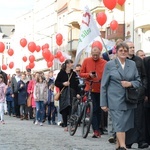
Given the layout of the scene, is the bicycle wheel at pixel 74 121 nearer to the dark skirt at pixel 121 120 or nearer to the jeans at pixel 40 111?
the dark skirt at pixel 121 120

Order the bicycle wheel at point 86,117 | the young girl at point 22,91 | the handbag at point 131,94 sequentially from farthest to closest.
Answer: the young girl at point 22,91 → the bicycle wheel at point 86,117 → the handbag at point 131,94

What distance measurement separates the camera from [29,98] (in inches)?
1102

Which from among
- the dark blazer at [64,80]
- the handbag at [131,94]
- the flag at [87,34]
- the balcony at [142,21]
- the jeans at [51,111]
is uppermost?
the balcony at [142,21]

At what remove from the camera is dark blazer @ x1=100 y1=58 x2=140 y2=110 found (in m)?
12.2

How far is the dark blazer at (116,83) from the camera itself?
12203 millimetres

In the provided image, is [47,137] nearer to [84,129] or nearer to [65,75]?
[84,129]

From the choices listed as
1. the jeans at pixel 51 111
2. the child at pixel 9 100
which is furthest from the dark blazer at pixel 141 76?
the child at pixel 9 100

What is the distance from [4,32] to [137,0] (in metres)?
130

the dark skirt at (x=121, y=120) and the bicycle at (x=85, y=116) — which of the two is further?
the bicycle at (x=85, y=116)

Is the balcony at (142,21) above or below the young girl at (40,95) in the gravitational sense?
above

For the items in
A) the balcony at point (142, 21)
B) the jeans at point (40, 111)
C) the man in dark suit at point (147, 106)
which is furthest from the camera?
the balcony at point (142, 21)

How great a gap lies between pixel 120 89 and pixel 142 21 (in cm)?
2998

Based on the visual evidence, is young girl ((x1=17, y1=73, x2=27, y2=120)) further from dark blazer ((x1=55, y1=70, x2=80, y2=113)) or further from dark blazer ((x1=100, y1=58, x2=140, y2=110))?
dark blazer ((x1=100, y1=58, x2=140, y2=110))

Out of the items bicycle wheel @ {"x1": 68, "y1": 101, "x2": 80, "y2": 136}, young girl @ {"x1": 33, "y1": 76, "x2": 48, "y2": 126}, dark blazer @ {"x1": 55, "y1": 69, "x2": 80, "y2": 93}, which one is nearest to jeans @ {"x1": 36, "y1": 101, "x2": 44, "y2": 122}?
young girl @ {"x1": 33, "y1": 76, "x2": 48, "y2": 126}
